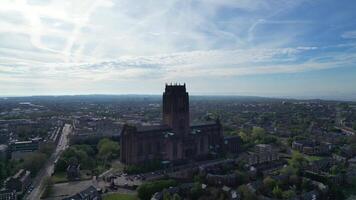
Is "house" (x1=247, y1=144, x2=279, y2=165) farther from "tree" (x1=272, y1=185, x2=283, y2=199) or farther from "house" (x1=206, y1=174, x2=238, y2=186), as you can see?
"tree" (x1=272, y1=185, x2=283, y2=199)

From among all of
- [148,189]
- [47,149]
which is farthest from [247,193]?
[47,149]

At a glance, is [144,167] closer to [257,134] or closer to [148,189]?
[148,189]

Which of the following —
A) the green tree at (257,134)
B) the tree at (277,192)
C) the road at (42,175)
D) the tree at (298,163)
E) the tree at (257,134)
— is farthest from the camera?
the tree at (257,134)

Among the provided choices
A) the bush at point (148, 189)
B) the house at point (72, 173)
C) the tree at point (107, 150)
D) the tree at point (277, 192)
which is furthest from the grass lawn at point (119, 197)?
the tree at point (107, 150)

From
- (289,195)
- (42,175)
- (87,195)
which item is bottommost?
(42,175)

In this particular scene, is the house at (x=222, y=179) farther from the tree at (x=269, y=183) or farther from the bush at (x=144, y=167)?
the bush at (x=144, y=167)

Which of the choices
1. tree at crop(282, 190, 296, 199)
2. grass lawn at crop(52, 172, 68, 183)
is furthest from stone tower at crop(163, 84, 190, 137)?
tree at crop(282, 190, 296, 199)

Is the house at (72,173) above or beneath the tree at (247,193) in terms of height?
beneath
